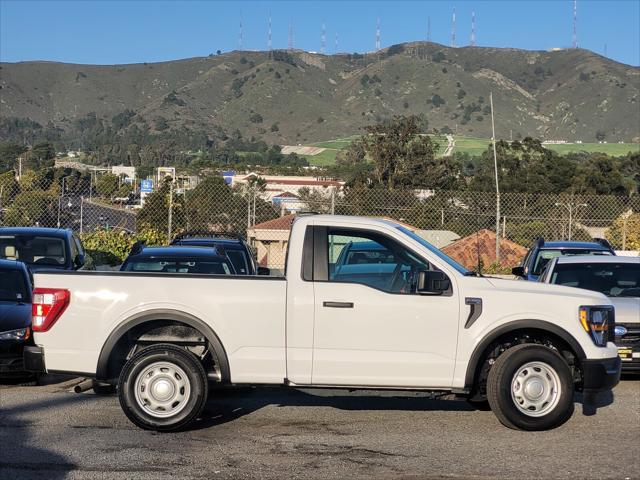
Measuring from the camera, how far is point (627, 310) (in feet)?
35.3

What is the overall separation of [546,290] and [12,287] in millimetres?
6869

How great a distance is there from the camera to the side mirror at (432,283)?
8.09 metres

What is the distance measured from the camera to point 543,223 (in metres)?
25.3

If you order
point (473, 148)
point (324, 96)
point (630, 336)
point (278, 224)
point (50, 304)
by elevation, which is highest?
point (324, 96)

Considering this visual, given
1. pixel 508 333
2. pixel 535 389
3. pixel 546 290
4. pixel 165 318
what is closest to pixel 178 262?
pixel 165 318

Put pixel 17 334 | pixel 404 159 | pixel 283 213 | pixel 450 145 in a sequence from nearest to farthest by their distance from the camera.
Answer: pixel 17 334
pixel 283 213
pixel 404 159
pixel 450 145

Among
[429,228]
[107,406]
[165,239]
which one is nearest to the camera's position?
[107,406]

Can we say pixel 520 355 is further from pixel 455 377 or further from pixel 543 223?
pixel 543 223

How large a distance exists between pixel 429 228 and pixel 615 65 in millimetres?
172183

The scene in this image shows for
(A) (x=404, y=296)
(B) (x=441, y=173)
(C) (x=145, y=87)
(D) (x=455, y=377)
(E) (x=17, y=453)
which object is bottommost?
(E) (x=17, y=453)

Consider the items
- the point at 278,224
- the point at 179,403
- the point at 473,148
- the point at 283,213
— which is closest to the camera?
the point at 179,403

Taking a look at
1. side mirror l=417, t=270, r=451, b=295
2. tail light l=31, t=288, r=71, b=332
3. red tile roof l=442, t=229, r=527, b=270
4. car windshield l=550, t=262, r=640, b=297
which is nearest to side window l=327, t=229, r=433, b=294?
side mirror l=417, t=270, r=451, b=295

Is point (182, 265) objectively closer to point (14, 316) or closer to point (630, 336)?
point (14, 316)

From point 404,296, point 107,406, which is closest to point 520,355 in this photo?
point 404,296
